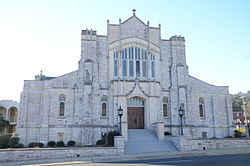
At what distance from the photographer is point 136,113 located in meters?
28.1

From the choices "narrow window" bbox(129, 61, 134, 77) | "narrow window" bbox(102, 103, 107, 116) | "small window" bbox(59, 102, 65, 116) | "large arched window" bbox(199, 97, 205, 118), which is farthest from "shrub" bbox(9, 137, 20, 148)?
"large arched window" bbox(199, 97, 205, 118)

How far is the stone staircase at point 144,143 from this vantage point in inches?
831

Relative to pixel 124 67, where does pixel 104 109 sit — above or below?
below

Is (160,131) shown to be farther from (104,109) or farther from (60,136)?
(60,136)

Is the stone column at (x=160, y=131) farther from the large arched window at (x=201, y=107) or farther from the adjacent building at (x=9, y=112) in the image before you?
the adjacent building at (x=9, y=112)

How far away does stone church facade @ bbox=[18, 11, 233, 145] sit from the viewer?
25.8m

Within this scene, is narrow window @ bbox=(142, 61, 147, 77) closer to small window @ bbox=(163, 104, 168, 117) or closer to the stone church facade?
the stone church facade

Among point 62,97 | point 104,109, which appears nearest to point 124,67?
point 104,109

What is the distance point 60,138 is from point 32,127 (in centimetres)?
337

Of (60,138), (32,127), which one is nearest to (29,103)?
(32,127)

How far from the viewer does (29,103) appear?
86.0 feet

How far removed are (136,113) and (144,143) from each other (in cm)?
597

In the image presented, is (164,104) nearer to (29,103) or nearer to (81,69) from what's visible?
(81,69)

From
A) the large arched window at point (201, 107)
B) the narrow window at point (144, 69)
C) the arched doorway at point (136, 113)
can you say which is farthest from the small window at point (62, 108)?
the large arched window at point (201, 107)
